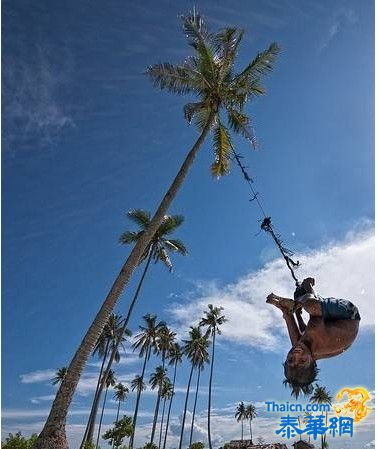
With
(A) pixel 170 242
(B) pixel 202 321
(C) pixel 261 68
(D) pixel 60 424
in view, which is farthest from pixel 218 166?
(B) pixel 202 321

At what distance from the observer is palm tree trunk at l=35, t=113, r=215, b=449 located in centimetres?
952

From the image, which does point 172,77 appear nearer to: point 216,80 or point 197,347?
point 216,80

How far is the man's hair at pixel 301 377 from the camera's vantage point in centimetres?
443

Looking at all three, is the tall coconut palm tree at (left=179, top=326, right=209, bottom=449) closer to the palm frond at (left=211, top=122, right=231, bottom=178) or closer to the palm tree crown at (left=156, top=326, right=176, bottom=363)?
the palm tree crown at (left=156, top=326, right=176, bottom=363)

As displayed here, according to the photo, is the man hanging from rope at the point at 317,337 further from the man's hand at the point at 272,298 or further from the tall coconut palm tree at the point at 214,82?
the tall coconut palm tree at the point at 214,82

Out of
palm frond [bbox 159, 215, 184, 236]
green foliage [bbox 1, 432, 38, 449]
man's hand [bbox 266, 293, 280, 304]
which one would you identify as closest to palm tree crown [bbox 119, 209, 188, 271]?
palm frond [bbox 159, 215, 184, 236]

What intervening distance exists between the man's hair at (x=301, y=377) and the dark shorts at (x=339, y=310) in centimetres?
50

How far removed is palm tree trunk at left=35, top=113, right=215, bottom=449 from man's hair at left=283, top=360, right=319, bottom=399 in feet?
21.9

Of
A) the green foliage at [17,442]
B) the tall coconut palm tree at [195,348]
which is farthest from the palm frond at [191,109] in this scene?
the tall coconut palm tree at [195,348]

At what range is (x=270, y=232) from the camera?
597cm

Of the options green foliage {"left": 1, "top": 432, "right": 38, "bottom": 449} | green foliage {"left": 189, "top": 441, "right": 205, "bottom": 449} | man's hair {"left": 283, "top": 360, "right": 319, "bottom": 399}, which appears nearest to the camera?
man's hair {"left": 283, "top": 360, "right": 319, "bottom": 399}

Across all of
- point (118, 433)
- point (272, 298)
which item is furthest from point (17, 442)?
point (272, 298)

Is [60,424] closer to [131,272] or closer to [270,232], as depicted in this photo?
[131,272]

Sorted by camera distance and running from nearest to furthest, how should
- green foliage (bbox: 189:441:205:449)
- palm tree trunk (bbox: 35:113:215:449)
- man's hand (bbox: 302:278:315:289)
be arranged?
man's hand (bbox: 302:278:315:289)
palm tree trunk (bbox: 35:113:215:449)
green foliage (bbox: 189:441:205:449)
